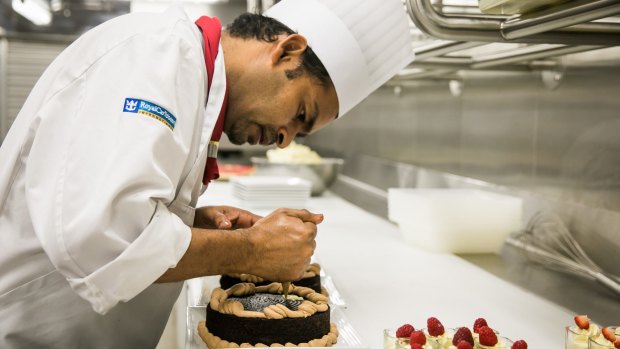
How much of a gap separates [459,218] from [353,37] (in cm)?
80

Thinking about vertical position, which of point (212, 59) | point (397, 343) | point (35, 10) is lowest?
point (397, 343)

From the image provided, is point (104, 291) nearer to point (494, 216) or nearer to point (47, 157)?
point (47, 157)

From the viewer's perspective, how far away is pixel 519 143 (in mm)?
2141

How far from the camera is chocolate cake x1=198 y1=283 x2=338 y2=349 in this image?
1123mm

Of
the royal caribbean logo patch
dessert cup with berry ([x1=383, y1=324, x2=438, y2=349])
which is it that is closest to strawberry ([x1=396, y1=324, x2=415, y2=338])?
dessert cup with berry ([x1=383, y1=324, x2=438, y2=349])

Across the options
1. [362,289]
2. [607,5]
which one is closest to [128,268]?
[362,289]

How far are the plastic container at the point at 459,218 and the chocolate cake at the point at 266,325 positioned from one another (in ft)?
2.94

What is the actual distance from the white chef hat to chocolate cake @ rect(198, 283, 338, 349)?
1.73 feet

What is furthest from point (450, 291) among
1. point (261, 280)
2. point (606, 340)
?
point (606, 340)

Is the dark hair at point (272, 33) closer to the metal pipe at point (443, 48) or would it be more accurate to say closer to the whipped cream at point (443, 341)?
the metal pipe at point (443, 48)

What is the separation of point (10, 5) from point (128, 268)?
4642mm

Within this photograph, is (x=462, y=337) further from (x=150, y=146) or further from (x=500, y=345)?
(x=150, y=146)

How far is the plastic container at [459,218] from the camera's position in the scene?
77.5 inches

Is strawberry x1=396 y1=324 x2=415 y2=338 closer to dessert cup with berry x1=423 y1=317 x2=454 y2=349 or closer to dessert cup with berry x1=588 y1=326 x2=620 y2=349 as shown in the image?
dessert cup with berry x1=423 y1=317 x2=454 y2=349
